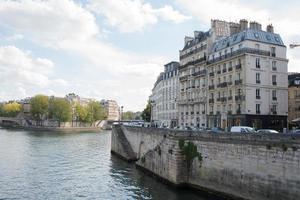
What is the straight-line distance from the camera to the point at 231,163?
28.8m

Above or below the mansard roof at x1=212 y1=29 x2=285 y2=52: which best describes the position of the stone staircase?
below

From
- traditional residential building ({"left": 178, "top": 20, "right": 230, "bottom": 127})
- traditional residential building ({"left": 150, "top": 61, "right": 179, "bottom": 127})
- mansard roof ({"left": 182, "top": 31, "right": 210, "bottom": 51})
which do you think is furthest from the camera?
traditional residential building ({"left": 150, "top": 61, "right": 179, "bottom": 127})

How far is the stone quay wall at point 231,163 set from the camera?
24.0 metres

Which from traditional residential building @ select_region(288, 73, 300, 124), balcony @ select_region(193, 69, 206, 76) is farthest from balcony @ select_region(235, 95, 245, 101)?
traditional residential building @ select_region(288, 73, 300, 124)

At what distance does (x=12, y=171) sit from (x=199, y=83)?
35481 mm

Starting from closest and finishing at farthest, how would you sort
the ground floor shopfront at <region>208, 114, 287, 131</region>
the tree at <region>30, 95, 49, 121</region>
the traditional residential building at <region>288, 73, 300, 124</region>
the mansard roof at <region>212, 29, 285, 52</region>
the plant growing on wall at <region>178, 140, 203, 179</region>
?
the plant growing on wall at <region>178, 140, 203, 179</region>, the ground floor shopfront at <region>208, 114, 287, 131</region>, the mansard roof at <region>212, 29, 285, 52</region>, the traditional residential building at <region>288, 73, 300, 124</region>, the tree at <region>30, 95, 49, 121</region>

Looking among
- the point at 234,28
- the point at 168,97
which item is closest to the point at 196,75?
the point at 234,28

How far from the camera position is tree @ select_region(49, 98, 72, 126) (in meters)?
158

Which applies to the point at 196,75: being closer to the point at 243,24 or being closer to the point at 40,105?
the point at 243,24

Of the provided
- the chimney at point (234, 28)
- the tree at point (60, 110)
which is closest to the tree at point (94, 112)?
the tree at point (60, 110)

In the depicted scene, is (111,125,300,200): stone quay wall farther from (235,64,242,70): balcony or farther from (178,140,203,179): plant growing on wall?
(235,64,242,70): balcony

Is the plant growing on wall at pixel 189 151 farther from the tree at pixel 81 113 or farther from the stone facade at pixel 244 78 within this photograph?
the tree at pixel 81 113

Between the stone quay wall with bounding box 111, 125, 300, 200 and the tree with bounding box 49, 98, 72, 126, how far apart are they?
120 m

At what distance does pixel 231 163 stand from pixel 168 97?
59231 mm
